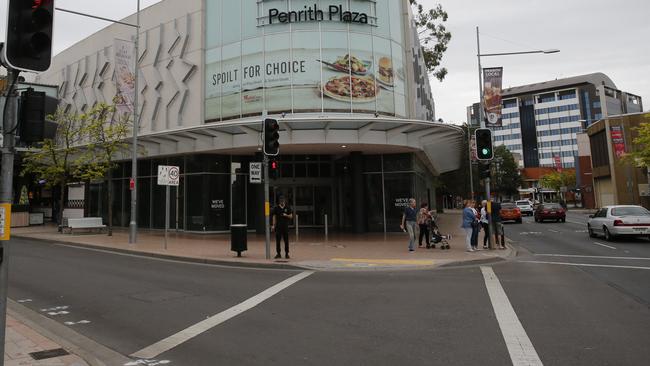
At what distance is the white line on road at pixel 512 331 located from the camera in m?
4.76

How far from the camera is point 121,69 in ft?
64.8

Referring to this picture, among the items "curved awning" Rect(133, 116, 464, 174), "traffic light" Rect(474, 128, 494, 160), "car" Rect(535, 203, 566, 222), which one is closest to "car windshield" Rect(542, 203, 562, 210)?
"car" Rect(535, 203, 566, 222)

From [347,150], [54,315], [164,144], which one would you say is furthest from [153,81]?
[54,315]

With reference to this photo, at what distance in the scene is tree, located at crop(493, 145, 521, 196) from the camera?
265ft

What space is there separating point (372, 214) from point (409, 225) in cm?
793

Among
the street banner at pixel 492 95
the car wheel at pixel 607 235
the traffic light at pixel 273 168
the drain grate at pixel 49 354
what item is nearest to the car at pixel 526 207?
the car wheel at pixel 607 235

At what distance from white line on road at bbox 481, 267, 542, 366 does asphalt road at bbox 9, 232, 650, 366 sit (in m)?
0.05

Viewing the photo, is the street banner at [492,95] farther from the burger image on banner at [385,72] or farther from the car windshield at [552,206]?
the car windshield at [552,206]

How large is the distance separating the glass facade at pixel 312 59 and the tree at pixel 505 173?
205 feet

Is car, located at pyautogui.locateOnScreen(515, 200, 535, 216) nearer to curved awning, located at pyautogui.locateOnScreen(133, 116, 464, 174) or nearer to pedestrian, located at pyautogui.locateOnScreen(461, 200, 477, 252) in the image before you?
curved awning, located at pyautogui.locateOnScreen(133, 116, 464, 174)

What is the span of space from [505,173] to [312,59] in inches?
2791

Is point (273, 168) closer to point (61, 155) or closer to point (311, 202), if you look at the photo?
point (311, 202)

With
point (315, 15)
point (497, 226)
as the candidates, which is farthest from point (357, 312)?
point (315, 15)

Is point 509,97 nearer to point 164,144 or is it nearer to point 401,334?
point 164,144
